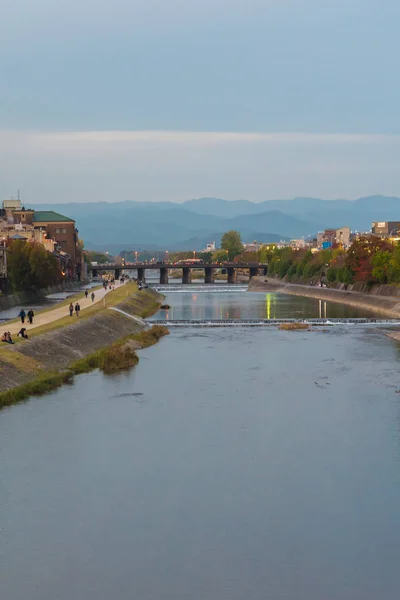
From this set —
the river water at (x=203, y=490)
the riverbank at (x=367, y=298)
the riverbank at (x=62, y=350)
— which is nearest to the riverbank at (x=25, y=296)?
the riverbank at (x=62, y=350)

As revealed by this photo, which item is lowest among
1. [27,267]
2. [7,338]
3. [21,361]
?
[21,361]

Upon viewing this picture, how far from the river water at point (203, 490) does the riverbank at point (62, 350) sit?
1502 mm

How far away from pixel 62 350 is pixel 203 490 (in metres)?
31.5

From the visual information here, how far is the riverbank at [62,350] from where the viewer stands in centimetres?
4828

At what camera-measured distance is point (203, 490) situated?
30406mm

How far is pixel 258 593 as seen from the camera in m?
22.7

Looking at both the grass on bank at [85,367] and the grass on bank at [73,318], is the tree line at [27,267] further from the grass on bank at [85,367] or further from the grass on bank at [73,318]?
the grass on bank at [85,367]

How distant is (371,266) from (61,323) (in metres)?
70.1

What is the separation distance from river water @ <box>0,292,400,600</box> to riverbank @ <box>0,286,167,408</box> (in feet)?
4.93

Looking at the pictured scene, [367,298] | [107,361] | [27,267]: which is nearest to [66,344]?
[107,361]

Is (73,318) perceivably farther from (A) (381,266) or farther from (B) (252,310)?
(A) (381,266)

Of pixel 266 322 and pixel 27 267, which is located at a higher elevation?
pixel 27 267

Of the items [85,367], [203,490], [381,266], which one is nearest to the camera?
[203,490]

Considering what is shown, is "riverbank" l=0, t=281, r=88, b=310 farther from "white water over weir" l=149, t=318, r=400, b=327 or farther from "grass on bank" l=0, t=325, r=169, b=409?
"grass on bank" l=0, t=325, r=169, b=409
